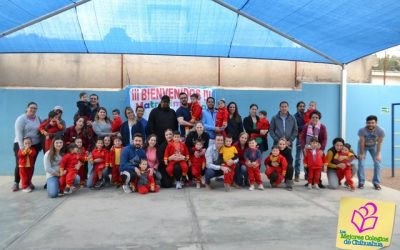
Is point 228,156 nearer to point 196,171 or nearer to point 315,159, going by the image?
point 196,171

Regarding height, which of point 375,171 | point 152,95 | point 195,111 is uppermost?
point 152,95

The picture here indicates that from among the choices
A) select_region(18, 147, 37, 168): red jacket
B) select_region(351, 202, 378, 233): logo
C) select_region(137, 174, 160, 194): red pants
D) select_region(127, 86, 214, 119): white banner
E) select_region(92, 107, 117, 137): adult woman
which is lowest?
select_region(137, 174, 160, 194): red pants

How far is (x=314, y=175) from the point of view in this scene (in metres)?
6.82

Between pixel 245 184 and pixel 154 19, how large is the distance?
360 cm

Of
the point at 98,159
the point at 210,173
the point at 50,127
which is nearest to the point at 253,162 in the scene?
the point at 210,173

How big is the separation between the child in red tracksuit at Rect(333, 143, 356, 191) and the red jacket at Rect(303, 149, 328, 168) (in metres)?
0.25

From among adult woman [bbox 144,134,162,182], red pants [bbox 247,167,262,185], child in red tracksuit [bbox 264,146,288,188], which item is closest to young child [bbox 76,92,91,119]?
adult woman [bbox 144,134,162,182]

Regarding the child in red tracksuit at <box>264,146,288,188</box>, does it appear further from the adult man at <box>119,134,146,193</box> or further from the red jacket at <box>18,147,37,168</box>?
the red jacket at <box>18,147,37,168</box>

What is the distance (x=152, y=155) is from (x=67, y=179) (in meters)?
1.48

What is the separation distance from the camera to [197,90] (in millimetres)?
8359

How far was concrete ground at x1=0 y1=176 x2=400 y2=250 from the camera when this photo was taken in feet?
12.5

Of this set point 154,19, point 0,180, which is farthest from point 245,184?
point 0,180

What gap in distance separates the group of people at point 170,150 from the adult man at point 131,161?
17 millimetres

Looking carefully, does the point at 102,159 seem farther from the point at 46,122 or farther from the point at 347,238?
the point at 347,238
